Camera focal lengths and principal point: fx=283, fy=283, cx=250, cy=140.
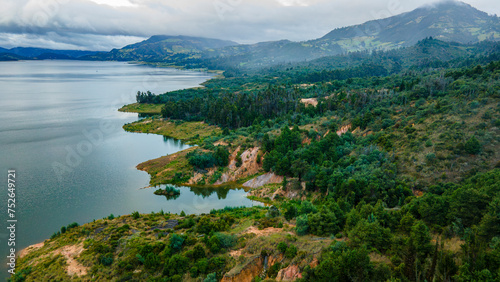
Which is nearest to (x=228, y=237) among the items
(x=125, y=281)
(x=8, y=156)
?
(x=125, y=281)

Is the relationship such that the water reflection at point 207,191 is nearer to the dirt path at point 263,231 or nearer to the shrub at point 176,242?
the dirt path at point 263,231

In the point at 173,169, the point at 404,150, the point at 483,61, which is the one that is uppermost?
the point at 483,61

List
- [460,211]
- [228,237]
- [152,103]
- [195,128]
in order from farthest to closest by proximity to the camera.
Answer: [152,103]
[195,128]
[228,237]
[460,211]

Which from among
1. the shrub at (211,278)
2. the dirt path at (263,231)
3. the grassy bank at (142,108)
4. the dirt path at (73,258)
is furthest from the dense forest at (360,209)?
the grassy bank at (142,108)

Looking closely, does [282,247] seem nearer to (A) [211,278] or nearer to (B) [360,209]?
(A) [211,278]

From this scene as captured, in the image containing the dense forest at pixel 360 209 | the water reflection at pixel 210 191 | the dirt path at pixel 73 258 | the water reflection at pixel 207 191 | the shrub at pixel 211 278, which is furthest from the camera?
the water reflection at pixel 210 191

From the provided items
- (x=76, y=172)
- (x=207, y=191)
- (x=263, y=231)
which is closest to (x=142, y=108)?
(x=76, y=172)

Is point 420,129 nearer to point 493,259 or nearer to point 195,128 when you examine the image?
point 493,259

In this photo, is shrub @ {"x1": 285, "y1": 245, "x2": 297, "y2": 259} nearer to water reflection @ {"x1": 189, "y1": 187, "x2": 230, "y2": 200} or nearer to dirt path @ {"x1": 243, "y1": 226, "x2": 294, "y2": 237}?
dirt path @ {"x1": 243, "y1": 226, "x2": 294, "y2": 237}
